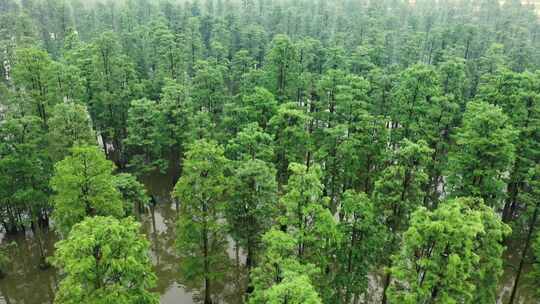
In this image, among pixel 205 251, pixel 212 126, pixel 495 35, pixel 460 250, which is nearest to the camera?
pixel 460 250

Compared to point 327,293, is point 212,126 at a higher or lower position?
higher

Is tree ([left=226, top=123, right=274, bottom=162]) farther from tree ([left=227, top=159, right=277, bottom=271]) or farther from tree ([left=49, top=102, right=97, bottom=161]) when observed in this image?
tree ([left=49, top=102, right=97, bottom=161])

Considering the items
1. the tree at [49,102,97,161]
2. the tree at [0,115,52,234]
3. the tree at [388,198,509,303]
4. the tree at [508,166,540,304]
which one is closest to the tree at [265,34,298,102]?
the tree at [49,102,97,161]

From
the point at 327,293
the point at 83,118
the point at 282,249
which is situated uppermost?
the point at 83,118

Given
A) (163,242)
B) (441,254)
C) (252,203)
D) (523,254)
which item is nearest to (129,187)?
(163,242)

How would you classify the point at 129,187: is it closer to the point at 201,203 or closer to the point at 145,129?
the point at 201,203

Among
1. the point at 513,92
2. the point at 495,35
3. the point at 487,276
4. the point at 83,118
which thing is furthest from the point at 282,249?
the point at 495,35

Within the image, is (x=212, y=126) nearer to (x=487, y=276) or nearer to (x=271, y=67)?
(x=271, y=67)
